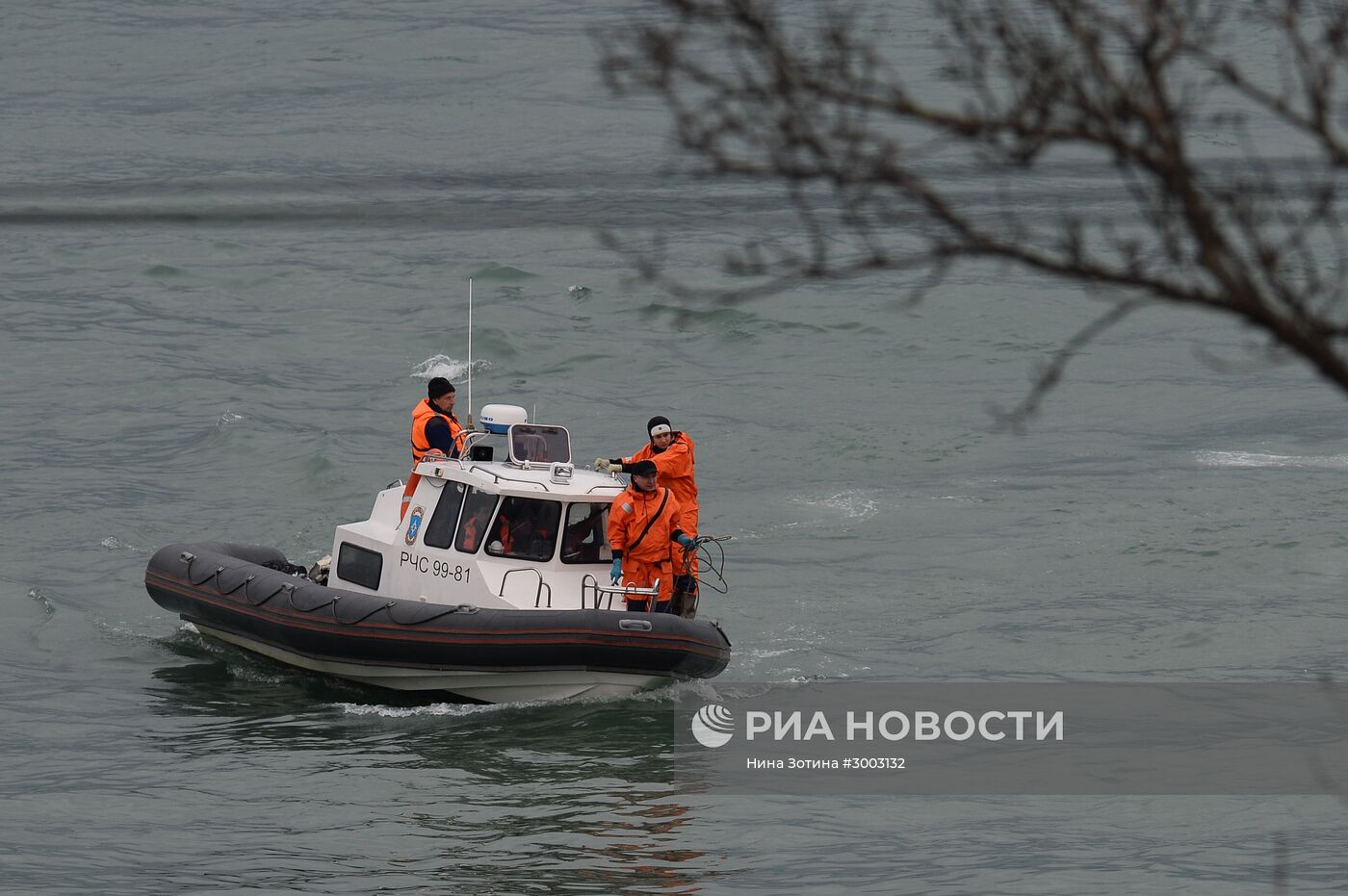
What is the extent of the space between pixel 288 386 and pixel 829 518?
8884mm

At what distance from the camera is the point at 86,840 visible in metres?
11.1

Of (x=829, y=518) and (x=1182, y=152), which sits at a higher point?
(x=1182, y=152)

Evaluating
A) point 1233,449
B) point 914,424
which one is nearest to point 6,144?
point 914,424

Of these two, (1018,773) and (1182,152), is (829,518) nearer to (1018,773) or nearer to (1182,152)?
(1018,773)

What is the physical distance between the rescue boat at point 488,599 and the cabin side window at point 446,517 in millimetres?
11

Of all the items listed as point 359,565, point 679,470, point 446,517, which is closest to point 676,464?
point 679,470

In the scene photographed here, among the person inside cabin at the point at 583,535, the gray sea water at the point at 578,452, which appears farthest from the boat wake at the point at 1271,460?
the person inside cabin at the point at 583,535

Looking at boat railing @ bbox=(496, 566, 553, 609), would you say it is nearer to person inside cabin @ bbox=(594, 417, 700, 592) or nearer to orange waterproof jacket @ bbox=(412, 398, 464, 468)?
person inside cabin @ bbox=(594, 417, 700, 592)

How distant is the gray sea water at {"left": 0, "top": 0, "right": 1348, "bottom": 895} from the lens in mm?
10797

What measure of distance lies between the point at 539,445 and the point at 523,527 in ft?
2.40

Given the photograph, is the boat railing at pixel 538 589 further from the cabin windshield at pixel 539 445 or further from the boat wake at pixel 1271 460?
the boat wake at pixel 1271 460

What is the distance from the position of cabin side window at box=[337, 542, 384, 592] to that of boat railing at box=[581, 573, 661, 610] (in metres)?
1.69

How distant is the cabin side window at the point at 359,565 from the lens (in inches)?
574

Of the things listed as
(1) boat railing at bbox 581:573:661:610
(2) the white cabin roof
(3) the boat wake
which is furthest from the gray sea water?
(2) the white cabin roof
